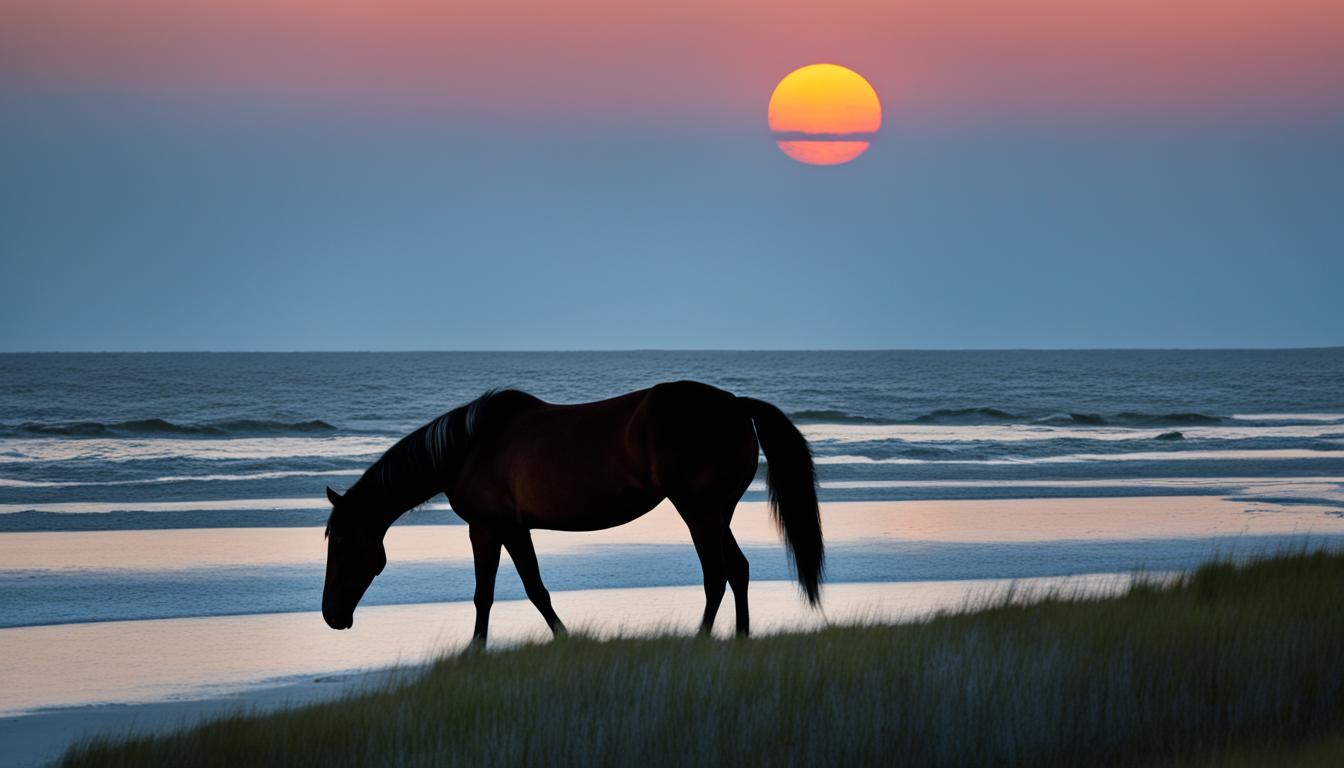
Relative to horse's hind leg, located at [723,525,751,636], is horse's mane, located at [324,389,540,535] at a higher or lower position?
higher

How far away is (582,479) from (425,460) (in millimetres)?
954

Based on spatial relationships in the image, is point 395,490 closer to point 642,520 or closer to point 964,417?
point 642,520

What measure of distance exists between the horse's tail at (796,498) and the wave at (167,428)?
3049 centimetres

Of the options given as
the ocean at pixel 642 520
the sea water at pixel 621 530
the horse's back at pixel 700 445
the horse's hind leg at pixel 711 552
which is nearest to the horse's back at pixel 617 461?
the horse's back at pixel 700 445

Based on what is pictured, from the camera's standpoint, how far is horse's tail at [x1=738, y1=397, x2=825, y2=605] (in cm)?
737

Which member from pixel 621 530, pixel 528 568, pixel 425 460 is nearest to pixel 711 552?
pixel 528 568

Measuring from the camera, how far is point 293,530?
15.2 metres

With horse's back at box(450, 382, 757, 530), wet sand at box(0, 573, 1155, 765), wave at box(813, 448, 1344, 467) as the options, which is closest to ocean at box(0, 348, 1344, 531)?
wave at box(813, 448, 1344, 467)

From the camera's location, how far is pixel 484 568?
729 cm

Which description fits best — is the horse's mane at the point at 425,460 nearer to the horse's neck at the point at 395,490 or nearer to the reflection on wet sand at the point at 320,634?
the horse's neck at the point at 395,490

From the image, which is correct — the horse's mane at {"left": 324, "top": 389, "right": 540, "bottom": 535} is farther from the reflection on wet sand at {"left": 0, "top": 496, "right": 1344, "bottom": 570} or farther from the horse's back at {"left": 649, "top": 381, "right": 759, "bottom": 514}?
the reflection on wet sand at {"left": 0, "top": 496, "right": 1344, "bottom": 570}

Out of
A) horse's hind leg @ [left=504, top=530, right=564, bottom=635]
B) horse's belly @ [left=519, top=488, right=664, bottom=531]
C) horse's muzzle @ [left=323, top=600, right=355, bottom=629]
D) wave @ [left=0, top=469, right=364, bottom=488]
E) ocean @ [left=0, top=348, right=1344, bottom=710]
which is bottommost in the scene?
wave @ [left=0, top=469, right=364, bottom=488]

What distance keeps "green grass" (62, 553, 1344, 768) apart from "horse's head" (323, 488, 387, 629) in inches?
58.8

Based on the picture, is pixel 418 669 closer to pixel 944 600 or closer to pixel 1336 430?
pixel 944 600
